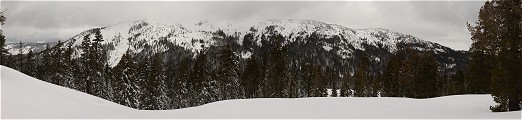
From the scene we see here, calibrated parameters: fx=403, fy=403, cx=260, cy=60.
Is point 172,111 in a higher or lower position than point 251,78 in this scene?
higher

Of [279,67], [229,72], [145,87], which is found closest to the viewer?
[279,67]

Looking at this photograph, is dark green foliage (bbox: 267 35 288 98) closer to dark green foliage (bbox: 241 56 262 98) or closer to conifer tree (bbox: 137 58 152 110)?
dark green foliage (bbox: 241 56 262 98)

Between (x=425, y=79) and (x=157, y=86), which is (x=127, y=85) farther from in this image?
(x=425, y=79)

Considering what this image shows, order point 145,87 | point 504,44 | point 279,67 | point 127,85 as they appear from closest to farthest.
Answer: point 504,44 → point 127,85 → point 279,67 → point 145,87

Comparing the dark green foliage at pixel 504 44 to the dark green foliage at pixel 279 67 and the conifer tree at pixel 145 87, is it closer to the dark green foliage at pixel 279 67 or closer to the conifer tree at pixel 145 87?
the dark green foliage at pixel 279 67

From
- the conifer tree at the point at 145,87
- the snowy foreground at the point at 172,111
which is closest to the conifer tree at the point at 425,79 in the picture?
the snowy foreground at the point at 172,111

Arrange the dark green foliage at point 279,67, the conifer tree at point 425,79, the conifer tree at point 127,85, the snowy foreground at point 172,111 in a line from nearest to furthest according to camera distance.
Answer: the snowy foreground at point 172,111 < the conifer tree at point 127,85 < the dark green foliage at point 279,67 < the conifer tree at point 425,79

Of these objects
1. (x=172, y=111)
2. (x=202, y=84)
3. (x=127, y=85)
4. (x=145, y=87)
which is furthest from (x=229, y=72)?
(x=172, y=111)

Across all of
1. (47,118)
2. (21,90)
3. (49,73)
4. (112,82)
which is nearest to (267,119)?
(47,118)

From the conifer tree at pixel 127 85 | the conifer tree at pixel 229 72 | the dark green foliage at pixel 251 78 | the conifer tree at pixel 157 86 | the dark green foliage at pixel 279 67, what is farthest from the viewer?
the dark green foliage at pixel 251 78

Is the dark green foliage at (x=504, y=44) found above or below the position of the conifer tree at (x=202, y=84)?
above

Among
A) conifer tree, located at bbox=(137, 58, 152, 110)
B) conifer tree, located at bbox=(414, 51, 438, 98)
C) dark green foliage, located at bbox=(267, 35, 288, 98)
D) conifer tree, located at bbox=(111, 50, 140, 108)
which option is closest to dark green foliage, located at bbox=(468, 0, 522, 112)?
dark green foliage, located at bbox=(267, 35, 288, 98)

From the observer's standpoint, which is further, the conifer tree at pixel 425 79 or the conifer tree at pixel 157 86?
the conifer tree at pixel 157 86

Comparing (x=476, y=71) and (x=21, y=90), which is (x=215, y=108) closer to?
(x=21, y=90)
